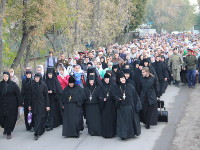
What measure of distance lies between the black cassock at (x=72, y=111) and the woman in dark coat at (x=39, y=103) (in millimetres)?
581

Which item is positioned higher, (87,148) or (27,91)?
(27,91)

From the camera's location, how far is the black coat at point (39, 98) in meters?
10.9

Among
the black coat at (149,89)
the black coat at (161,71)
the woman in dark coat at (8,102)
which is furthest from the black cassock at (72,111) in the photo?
the black coat at (161,71)

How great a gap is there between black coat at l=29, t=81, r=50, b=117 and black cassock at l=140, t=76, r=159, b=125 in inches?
108

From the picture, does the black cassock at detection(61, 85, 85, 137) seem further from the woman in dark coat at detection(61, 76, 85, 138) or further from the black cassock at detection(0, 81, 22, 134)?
the black cassock at detection(0, 81, 22, 134)

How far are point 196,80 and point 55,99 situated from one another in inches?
424

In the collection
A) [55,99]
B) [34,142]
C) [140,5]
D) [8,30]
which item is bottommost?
[34,142]

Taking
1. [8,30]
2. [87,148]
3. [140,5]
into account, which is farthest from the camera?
[140,5]

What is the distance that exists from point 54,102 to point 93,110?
60.4 inches

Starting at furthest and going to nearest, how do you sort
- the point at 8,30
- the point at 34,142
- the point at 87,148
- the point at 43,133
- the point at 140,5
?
1. the point at 140,5
2. the point at 8,30
3. the point at 43,133
4. the point at 34,142
5. the point at 87,148

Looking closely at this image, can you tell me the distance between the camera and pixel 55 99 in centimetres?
1201

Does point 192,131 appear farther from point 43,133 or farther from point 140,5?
point 140,5

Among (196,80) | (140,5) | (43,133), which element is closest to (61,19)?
(196,80)

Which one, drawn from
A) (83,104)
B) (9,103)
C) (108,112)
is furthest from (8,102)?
(108,112)
